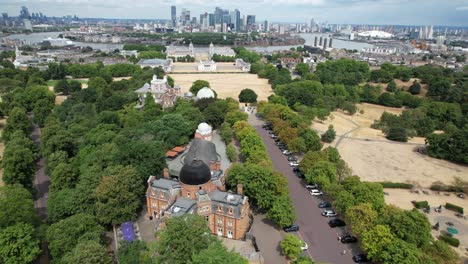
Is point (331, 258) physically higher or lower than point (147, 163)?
lower

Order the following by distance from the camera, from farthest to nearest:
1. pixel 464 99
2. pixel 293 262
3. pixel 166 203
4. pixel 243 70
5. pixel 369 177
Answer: pixel 243 70
pixel 464 99
pixel 369 177
pixel 166 203
pixel 293 262

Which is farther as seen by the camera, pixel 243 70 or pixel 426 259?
pixel 243 70

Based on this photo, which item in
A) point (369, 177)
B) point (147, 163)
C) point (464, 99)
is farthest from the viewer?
point (464, 99)

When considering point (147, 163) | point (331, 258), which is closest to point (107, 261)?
point (147, 163)

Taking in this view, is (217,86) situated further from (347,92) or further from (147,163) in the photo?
(147,163)

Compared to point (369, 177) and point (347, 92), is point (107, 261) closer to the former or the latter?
point (369, 177)

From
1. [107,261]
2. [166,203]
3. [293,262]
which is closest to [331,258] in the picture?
[293,262]

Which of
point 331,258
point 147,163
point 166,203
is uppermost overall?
Result: point 147,163

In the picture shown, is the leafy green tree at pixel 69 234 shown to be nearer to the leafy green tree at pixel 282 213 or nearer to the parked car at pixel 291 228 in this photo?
the leafy green tree at pixel 282 213

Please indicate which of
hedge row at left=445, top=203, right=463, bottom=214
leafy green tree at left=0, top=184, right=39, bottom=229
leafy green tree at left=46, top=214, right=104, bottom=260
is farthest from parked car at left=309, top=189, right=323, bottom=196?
leafy green tree at left=0, top=184, right=39, bottom=229
